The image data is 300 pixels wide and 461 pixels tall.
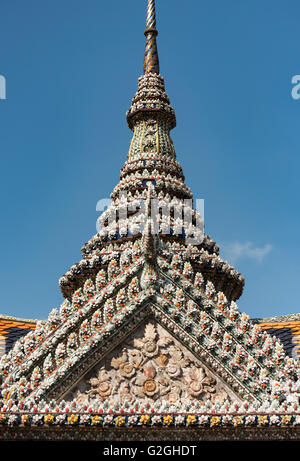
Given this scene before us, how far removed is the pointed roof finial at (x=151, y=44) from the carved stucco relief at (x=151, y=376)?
1241cm

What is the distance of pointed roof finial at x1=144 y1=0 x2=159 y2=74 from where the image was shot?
62.7ft

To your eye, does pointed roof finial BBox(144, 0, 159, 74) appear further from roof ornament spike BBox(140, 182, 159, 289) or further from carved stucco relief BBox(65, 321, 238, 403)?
carved stucco relief BBox(65, 321, 238, 403)

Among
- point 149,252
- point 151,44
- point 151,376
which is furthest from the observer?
point 151,44

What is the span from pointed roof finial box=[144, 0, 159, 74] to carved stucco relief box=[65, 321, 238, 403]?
40.7ft

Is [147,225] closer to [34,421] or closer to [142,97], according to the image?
[34,421]

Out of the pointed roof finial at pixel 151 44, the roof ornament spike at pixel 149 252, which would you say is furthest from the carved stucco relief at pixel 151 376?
the pointed roof finial at pixel 151 44

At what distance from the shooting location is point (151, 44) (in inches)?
772

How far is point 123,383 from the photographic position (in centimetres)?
914

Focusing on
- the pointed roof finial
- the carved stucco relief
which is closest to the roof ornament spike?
the carved stucco relief

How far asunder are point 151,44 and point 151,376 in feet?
46.8

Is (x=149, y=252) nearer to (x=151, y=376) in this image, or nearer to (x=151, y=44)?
(x=151, y=376)

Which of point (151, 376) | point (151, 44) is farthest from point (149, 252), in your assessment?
point (151, 44)
